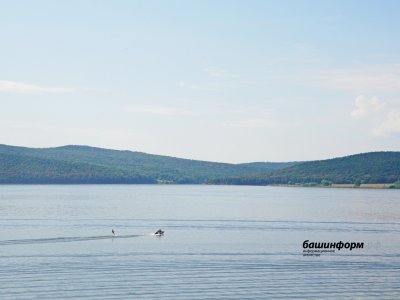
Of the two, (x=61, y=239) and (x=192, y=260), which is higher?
(x=61, y=239)

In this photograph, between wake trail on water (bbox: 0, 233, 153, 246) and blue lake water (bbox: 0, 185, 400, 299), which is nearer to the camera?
blue lake water (bbox: 0, 185, 400, 299)

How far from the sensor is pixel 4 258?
62750 millimetres

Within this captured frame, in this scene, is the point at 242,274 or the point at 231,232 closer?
the point at 242,274

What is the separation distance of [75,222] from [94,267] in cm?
4559

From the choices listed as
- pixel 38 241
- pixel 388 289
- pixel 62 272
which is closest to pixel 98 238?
pixel 38 241

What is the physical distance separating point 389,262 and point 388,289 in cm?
1455

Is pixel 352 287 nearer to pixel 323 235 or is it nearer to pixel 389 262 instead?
pixel 389 262

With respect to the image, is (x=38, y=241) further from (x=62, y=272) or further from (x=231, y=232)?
(x=231, y=232)

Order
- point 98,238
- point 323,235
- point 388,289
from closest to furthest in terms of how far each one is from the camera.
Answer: point 388,289 < point 98,238 < point 323,235

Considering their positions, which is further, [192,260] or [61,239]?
[61,239]

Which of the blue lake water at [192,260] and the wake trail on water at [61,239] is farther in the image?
the wake trail on water at [61,239]

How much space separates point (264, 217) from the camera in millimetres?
120625

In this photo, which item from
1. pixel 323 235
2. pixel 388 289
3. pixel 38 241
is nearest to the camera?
pixel 388 289

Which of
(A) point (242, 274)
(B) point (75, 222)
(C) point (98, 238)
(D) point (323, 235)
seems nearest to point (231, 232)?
(D) point (323, 235)
